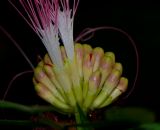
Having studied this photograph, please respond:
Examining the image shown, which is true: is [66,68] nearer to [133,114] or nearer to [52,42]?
[52,42]

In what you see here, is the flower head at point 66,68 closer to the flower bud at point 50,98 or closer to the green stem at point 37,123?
the flower bud at point 50,98

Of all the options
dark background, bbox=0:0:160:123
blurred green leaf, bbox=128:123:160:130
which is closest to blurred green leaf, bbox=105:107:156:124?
blurred green leaf, bbox=128:123:160:130

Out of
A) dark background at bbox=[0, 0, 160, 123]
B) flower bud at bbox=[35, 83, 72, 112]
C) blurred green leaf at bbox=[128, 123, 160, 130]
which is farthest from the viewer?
dark background at bbox=[0, 0, 160, 123]

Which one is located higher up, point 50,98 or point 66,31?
point 66,31

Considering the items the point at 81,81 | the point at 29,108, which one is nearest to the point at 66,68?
the point at 81,81

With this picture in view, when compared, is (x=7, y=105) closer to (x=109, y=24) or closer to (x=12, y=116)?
(x=12, y=116)

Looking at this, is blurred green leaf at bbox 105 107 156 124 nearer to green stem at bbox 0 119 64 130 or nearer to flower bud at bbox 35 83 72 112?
green stem at bbox 0 119 64 130

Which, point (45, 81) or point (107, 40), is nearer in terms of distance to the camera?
point (45, 81)
